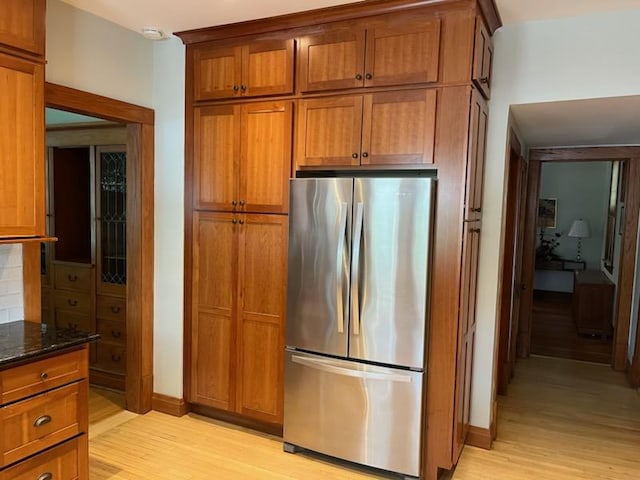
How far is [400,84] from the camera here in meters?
2.66

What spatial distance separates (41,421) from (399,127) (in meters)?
2.34

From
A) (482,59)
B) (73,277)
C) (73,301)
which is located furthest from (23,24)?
(73,301)

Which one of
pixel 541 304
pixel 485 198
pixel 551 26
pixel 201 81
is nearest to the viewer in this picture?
pixel 551 26

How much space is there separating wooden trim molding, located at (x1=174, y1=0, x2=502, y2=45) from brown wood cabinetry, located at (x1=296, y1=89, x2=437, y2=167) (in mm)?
456

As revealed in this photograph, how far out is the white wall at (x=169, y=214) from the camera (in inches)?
134

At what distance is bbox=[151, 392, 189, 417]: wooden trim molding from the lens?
3494mm

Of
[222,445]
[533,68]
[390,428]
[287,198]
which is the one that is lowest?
[222,445]

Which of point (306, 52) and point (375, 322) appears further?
point (306, 52)

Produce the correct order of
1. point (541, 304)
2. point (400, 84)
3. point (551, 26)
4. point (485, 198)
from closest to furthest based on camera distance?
point (400, 84)
point (551, 26)
point (485, 198)
point (541, 304)

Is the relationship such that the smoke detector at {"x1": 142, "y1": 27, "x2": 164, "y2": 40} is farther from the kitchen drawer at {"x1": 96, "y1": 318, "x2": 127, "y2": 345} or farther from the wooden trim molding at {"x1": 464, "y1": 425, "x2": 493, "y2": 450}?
the wooden trim molding at {"x1": 464, "y1": 425, "x2": 493, "y2": 450}

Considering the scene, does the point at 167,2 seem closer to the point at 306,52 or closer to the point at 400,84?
the point at 306,52

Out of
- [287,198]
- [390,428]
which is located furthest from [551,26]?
[390,428]

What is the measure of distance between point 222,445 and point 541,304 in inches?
268

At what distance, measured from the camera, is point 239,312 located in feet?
10.5
